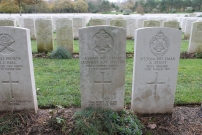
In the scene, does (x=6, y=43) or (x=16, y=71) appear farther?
(x=16, y=71)

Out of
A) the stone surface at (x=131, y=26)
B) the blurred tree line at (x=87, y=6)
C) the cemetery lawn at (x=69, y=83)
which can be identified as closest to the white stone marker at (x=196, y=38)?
the cemetery lawn at (x=69, y=83)

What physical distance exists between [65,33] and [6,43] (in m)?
5.62

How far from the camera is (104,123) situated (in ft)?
10.9

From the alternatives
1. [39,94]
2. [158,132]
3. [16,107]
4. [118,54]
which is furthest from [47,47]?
[158,132]

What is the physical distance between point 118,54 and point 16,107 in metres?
2.27

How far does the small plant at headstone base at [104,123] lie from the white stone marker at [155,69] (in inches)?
19.6

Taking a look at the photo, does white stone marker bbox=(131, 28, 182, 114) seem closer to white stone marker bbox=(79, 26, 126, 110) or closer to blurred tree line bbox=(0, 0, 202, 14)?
white stone marker bbox=(79, 26, 126, 110)

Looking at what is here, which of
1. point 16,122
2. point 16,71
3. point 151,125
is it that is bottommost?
point 151,125

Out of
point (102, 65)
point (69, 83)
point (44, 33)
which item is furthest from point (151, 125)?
point (44, 33)

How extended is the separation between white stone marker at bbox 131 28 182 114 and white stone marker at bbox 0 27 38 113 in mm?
2014

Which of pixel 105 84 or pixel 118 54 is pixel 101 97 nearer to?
pixel 105 84

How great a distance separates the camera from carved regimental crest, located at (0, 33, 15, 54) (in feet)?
11.4

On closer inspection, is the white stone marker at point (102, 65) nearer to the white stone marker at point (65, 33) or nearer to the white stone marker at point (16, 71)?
the white stone marker at point (16, 71)

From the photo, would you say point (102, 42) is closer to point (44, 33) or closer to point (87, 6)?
point (44, 33)
